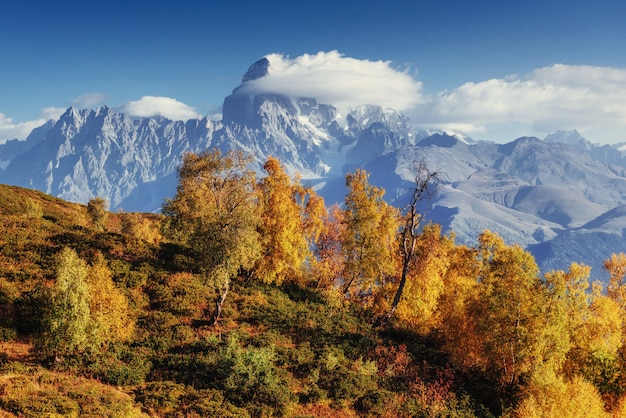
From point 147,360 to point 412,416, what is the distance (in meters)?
19.4

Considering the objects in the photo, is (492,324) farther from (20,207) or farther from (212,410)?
(20,207)

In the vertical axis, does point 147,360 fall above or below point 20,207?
Answer: below

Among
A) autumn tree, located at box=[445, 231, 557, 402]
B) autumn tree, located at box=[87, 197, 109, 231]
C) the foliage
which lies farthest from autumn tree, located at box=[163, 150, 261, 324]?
autumn tree, located at box=[87, 197, 109, 231]

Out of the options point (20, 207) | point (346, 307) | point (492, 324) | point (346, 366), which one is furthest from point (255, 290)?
point (20, 207)

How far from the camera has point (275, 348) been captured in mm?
32562

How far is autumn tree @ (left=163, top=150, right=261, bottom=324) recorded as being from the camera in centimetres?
3259

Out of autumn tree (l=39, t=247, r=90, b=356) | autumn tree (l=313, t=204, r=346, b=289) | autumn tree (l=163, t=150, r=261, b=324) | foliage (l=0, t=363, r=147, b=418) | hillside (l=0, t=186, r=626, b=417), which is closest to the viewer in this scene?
foliage (l=0, t=363, r=147, b=418)

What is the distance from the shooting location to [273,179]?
4656 centimetres

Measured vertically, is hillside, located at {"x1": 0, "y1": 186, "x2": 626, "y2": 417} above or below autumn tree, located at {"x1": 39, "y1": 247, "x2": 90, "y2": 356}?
below

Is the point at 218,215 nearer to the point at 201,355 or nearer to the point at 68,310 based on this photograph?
the point at 201,355

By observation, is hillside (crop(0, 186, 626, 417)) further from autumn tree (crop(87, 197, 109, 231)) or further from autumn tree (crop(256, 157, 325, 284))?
autumn tree (crop(87, 197, 109, 231))

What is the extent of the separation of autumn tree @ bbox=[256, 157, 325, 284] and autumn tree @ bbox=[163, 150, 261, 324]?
167 cm

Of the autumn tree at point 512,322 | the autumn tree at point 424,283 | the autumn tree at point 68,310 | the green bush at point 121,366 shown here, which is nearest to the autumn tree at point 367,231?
the autumn tree at point 424,283

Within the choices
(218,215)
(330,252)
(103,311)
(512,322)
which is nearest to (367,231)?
(330,252)
